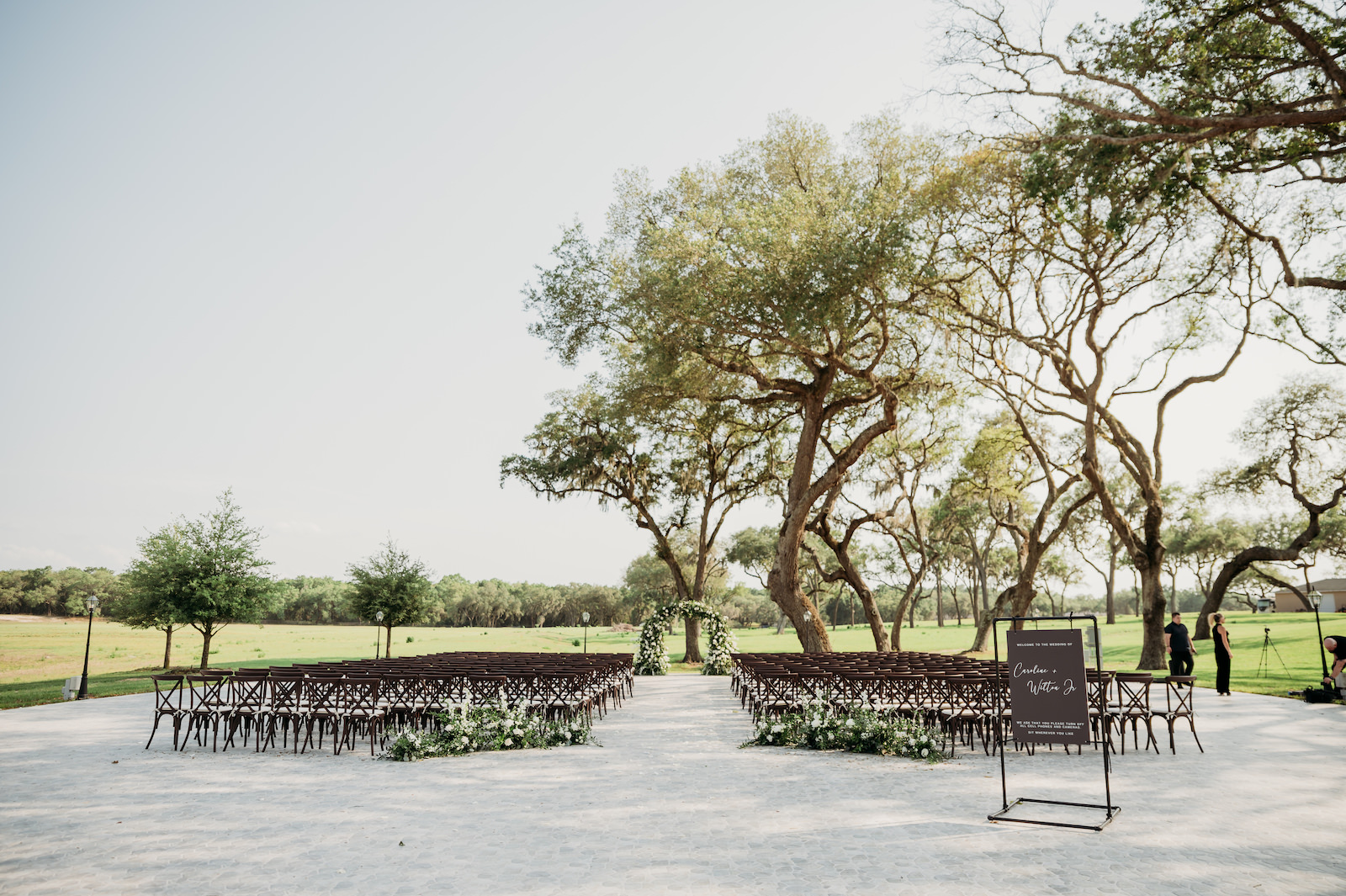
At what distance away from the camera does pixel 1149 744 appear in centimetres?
1016

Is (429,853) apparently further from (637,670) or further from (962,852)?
(637,670)

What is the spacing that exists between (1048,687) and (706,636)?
57.6 feet

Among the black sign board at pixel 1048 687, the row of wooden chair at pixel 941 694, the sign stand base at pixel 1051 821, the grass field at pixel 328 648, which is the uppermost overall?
the black sign board at pixel 1048 687

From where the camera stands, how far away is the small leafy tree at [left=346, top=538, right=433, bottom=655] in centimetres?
3145

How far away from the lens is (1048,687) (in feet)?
22.2

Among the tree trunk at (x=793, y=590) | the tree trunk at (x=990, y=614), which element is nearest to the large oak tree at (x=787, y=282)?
the tree trunk at (x=793, y=590)

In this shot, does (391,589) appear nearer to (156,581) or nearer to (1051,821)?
(156,581)

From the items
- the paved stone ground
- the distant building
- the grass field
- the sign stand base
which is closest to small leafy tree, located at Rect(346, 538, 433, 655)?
the grass field

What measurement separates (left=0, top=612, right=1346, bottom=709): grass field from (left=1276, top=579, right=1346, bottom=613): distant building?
1.51m

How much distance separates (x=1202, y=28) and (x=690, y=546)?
113 feet

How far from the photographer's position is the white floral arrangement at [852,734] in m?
9.55

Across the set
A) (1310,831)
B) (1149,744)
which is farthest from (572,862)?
(1149,744)

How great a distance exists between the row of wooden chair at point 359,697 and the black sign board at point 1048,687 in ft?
23.2

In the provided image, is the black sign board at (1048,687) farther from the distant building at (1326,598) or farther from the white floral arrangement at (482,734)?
the distant building at (1326,598)
